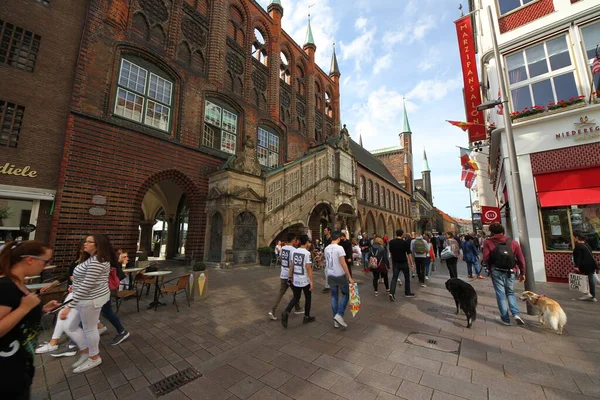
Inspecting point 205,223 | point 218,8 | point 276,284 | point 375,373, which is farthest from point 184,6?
point 375,373

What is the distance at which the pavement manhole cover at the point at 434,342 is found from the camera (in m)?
3.69

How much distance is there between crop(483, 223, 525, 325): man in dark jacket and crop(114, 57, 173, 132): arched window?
42.6ft

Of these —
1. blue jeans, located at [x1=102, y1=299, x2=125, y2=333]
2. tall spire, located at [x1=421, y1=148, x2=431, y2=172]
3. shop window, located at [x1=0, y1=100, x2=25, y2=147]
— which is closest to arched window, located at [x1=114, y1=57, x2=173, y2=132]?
shop window, located at [x1=0, y1=100, x2=25, y2=147]

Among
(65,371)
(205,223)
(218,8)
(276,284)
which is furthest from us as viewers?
(218,8)

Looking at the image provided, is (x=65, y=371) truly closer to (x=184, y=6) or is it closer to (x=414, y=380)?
(x=414, y=380)

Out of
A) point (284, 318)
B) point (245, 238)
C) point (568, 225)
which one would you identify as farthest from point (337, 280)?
point (568, 225)

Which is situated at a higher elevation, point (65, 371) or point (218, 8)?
point (218, 8)

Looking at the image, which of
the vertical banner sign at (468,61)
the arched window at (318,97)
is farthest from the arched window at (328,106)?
the vertical banner sign at (468,61)

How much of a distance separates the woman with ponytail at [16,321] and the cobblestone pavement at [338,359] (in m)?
1.42

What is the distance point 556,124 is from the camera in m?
8.97

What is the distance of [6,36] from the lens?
852 centimetres

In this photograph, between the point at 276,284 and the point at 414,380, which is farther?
the point at 276,284

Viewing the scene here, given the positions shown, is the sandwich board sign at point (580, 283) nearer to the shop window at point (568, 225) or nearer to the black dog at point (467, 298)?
the shop window at point (568, 225)

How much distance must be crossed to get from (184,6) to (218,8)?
2149 mm
